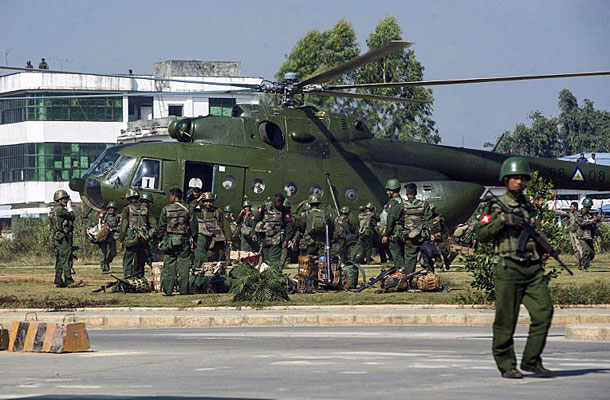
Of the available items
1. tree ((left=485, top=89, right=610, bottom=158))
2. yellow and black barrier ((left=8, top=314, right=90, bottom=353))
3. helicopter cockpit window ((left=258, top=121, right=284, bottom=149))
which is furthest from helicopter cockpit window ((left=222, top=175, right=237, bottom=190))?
tree ((left=485, top=89, right=610, bottom=158))

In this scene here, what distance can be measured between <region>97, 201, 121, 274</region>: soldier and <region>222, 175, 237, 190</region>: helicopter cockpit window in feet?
9.00

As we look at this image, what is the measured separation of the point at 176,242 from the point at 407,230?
423 centimetres

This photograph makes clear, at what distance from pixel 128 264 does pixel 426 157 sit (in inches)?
442

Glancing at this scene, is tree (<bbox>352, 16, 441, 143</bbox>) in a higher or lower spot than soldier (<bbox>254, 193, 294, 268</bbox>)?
higher

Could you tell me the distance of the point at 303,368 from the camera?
11.1 m

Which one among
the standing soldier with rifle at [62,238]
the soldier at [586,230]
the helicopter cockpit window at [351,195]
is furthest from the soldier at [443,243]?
the standing soldier with rifle at [62,238]

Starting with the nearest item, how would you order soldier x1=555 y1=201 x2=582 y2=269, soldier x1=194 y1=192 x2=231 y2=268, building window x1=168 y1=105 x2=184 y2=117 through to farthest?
soldier x1=194 y1=192 x2=231 y2=268
soldier x1=555 y1=201 x2=582 y2=269
building window x1=168 y1=105 x2=184 y2=117

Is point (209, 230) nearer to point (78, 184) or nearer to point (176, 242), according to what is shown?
point (176, 242)

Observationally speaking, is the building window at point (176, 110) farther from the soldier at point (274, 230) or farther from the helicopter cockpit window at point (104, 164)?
the soldier at point (274, 230)

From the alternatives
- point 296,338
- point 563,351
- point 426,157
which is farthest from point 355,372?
point 426,157

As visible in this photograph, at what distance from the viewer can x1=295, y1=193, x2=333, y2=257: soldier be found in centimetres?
2633

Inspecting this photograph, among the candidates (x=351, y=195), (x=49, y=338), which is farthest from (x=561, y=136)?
(x=49, y=338)

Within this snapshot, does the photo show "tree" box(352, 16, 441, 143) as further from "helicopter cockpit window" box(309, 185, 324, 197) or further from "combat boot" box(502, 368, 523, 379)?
"combat boot" box(502, 368, 523, 379)

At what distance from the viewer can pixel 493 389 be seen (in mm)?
9438
